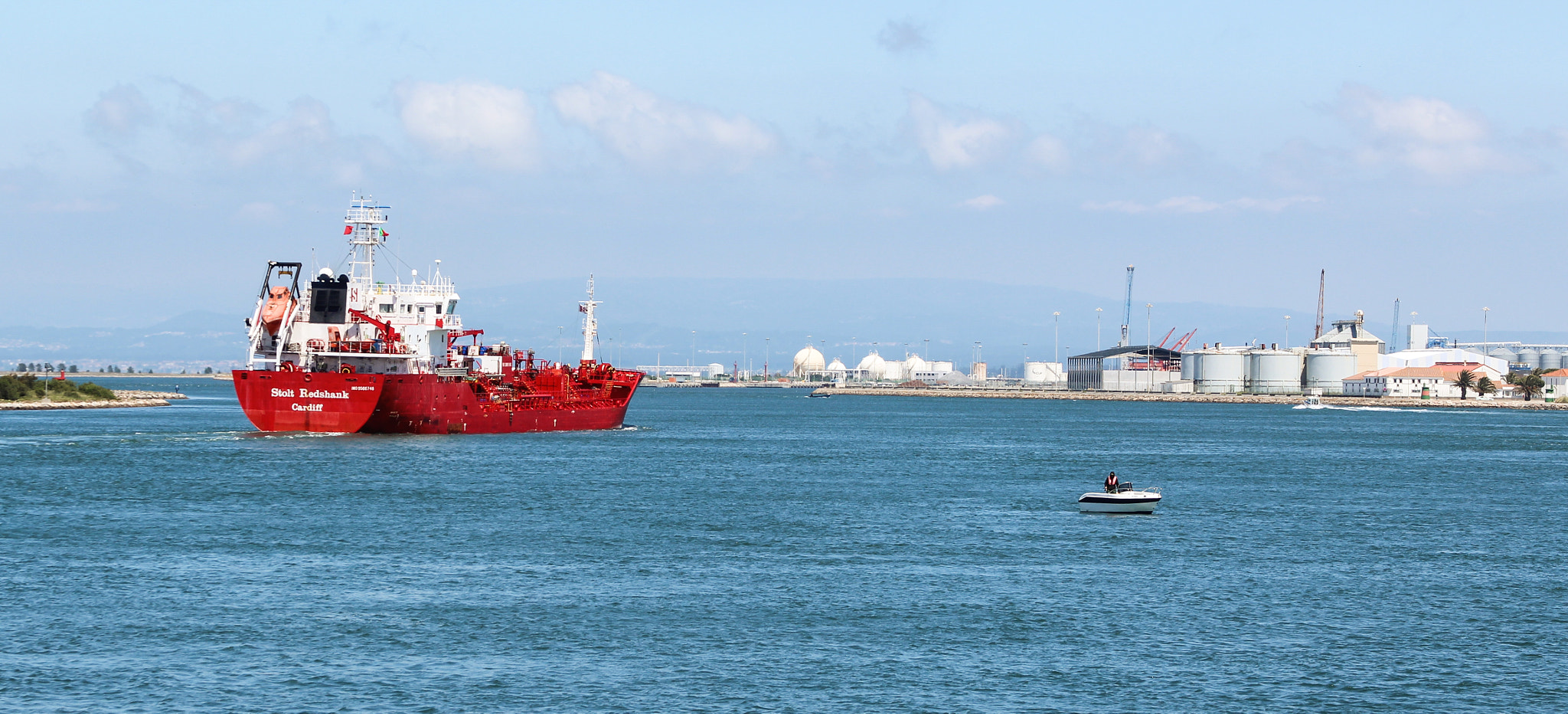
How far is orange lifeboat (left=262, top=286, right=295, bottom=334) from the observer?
65.1 metres

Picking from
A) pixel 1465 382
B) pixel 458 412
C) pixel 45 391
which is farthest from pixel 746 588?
pixel 1465 382

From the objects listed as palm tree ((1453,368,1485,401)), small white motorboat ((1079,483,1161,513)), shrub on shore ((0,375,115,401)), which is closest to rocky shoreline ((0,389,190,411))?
shrub on shore ((0,375,115,401))

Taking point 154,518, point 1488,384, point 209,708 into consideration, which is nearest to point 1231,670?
point 209,708

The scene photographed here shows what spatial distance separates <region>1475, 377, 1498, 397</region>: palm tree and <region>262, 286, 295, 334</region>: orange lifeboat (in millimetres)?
167209

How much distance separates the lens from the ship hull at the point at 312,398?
212 ft

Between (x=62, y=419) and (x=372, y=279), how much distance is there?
41.8 m

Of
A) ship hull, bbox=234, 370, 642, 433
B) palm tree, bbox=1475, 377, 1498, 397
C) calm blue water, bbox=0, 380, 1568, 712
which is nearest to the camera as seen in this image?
calm blue water, bbox=0, 380, 1568, 712

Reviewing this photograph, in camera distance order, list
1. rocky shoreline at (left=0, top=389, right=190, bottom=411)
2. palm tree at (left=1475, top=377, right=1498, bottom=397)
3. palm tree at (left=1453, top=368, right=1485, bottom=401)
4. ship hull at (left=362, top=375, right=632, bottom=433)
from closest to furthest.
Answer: ship hull at (left=362, top=375, right=632, bottom=433) → rocky shoreline at (left=0, top=389, right=190, bottom=411) → palm tree at (left=1475, top=377, right=1498, bottom=397) → palm tree at (left=1453, top=368, right=1485, bottom=401)

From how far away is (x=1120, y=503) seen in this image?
45.8 meters

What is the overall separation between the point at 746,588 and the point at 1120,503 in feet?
60.7

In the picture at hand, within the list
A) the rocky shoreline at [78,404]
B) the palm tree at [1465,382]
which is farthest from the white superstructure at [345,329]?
the palm tree at [1465,382]

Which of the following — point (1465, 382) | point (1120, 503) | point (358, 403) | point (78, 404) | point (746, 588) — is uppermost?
point (1465, 382)

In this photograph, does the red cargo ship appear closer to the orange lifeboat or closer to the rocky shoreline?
the orange lifeboat

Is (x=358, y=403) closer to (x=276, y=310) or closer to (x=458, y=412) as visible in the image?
(x=276, y=310)
